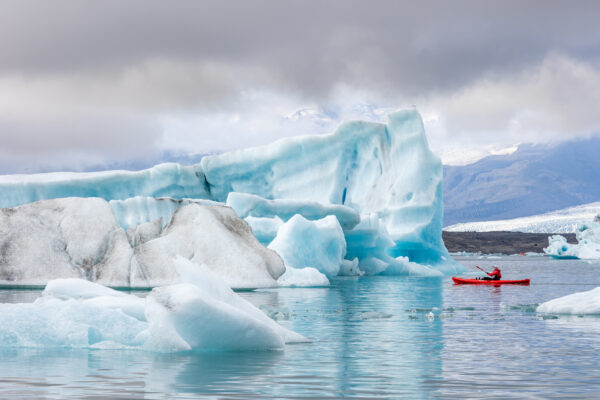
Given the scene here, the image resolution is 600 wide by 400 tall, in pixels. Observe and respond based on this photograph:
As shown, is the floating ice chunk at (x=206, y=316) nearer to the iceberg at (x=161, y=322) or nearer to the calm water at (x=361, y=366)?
the iceberg at (x=161, y=322)

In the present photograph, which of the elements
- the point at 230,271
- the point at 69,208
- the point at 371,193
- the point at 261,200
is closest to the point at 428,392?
the point at 230,271

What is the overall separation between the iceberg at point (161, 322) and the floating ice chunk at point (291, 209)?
68.7 ft

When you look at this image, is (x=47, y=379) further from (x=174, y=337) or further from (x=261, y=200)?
(x=261, y=200)

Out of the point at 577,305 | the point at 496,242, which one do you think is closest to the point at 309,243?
the point at 577,305

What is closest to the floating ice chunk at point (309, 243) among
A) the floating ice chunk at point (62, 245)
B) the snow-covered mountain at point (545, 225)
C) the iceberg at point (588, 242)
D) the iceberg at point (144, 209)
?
the iceberg at point (144, 209)

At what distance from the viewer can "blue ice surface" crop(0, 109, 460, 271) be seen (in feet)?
119

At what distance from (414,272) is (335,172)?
19.5ft

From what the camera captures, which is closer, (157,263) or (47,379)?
(47,379)

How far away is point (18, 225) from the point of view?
908 inches

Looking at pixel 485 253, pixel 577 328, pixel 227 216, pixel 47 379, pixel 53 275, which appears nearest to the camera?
Result: pixel 47 379

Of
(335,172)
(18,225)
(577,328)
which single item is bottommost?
(577,328)

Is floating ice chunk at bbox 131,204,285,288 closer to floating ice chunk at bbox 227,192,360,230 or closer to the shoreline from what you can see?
floating ice chunk at bbox 227,192,360,230

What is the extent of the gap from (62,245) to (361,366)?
1625cm

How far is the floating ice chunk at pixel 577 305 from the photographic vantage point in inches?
596
